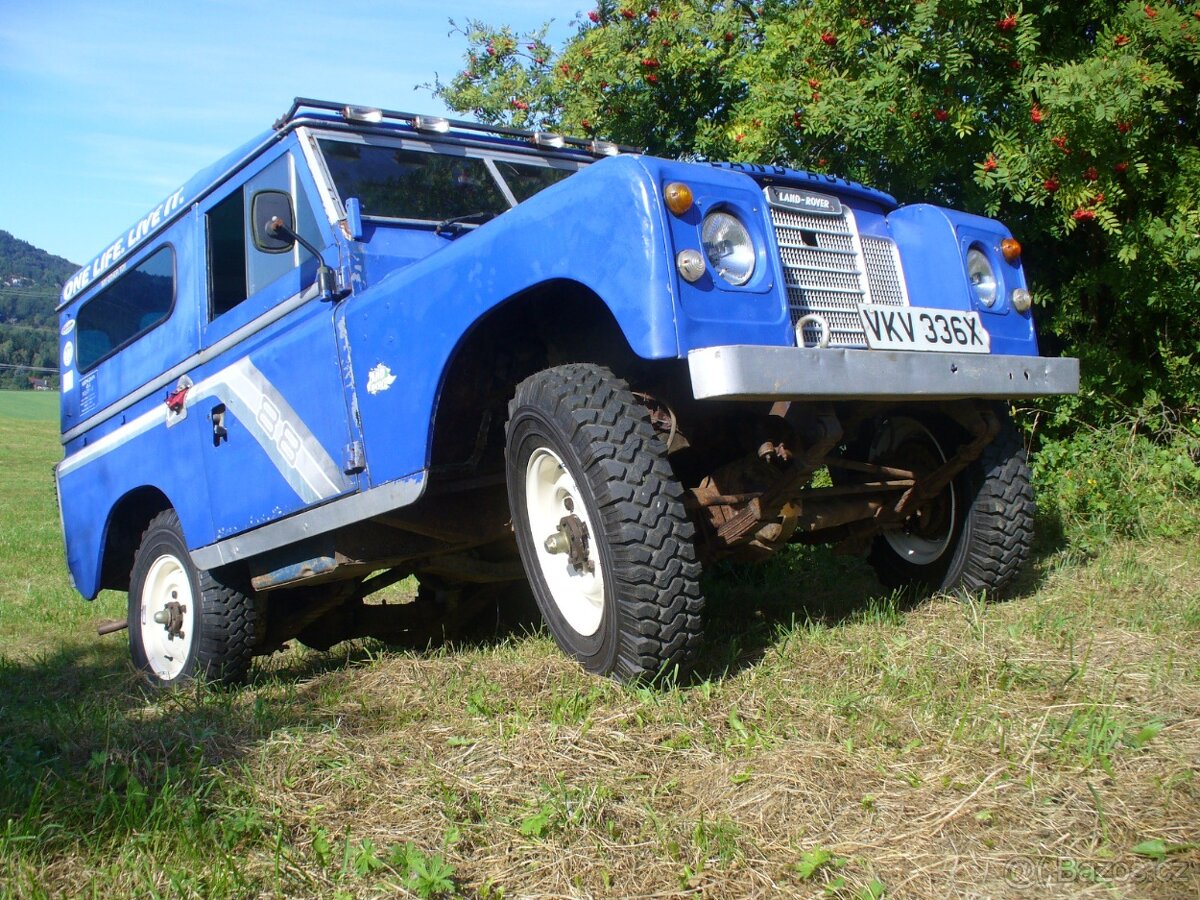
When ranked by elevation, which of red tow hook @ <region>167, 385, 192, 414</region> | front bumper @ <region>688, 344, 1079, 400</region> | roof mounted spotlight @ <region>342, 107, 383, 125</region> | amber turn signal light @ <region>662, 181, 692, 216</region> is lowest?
front bumper @ <region>688, 344, 1079, 400</region>

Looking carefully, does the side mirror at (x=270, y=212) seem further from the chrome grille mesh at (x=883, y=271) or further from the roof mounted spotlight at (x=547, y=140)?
the chrome grille mesh at (x=883, y=271)

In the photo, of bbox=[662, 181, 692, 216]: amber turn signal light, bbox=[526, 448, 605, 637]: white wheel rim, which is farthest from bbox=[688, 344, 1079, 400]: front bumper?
bbox=[526, 448, 605, 637]: white wheel rim

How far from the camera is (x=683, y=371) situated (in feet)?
10.4

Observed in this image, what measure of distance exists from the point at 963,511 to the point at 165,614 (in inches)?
133

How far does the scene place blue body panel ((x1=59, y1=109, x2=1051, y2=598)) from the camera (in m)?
2.76

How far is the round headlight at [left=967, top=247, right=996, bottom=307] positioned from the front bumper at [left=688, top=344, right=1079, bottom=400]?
1.00ft

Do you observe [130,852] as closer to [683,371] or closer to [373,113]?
[683,371]

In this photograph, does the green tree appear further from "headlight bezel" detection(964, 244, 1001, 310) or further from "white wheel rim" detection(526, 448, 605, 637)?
"white wheel rim" detection(526, 448, 605, 637)

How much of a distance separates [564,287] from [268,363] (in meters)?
1.43

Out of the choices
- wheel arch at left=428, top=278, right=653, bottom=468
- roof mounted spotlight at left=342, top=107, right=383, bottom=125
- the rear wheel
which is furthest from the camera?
the rear wheel

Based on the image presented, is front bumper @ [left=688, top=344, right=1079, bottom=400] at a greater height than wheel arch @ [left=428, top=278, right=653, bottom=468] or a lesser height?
lesser

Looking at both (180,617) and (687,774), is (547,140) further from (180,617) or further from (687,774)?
(687,774)

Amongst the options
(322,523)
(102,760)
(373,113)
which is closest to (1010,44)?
(373,113)

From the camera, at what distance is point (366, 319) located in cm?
355
